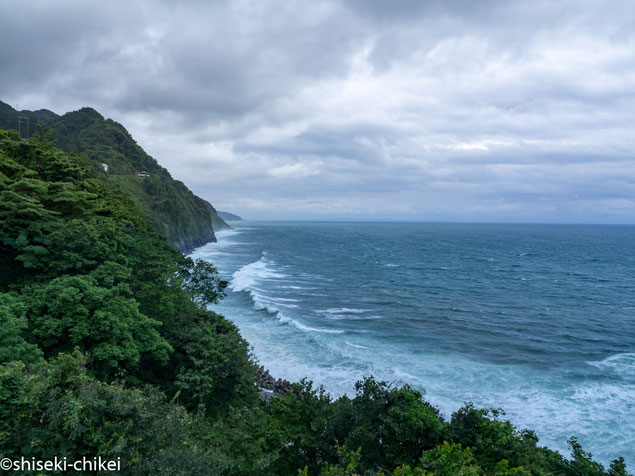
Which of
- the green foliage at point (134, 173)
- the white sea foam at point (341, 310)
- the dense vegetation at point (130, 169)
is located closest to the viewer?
the white sea foam at point (341, 310)

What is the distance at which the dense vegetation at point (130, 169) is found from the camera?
2869 inches

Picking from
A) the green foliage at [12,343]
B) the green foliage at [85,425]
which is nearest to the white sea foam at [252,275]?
the green foliage at [12,343]

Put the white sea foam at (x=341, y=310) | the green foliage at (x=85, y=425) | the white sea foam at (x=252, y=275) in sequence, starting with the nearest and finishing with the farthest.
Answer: the green foliage at (x=85, y=425) < the white sea foam at (x=341, y=310) < the white sea foam at (x=252, y=275)

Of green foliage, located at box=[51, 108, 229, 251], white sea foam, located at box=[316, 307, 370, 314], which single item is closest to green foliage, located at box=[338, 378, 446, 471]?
white sea foam, located at box=[316, 307, 370, 314]

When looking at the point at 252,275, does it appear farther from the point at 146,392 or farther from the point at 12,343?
the point at 146,392

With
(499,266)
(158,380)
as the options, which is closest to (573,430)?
(158,380)

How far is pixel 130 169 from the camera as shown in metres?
86.4

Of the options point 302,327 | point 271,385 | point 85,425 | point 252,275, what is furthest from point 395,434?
point 252,275

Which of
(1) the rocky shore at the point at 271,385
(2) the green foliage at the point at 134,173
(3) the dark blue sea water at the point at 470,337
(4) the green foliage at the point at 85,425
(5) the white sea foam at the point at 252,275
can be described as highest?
(2) the green foliage at the point at 134,173

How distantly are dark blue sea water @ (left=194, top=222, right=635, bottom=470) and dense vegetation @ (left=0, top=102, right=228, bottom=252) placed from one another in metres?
23.6

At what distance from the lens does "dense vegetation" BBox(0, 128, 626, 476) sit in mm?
7895

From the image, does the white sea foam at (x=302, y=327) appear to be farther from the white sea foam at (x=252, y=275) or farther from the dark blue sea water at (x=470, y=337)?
the white sea foam at (x=252, y=275)

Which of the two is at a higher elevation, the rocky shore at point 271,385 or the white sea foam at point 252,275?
the white sea foam at point 252,275

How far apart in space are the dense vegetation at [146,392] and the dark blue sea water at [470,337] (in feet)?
18.9
